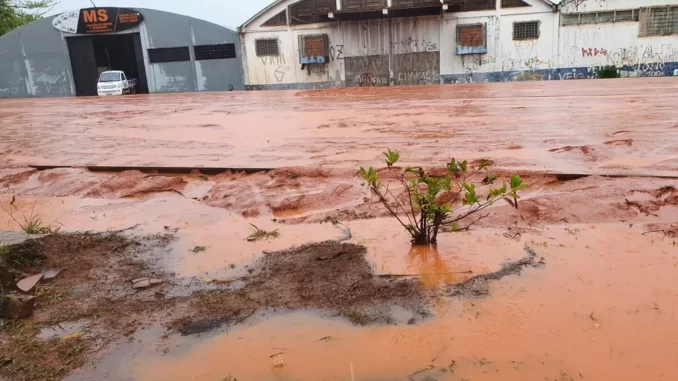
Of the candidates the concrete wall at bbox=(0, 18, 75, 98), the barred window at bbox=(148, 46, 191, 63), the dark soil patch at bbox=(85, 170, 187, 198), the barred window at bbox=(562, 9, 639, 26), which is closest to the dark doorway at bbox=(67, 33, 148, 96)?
the concrete wall at bbox=(0, 18, 75, 98)

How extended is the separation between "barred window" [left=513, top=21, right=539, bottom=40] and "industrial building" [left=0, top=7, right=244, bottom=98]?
14070mm

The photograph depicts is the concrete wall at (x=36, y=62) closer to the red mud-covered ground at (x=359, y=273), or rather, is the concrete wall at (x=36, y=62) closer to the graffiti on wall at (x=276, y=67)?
the graffiti on wall at (x=276, y=67)

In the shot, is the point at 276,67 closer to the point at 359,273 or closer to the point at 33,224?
the point at 33,224

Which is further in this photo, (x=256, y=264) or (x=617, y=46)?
(x=617, y=46)

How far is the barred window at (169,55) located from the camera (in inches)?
1141

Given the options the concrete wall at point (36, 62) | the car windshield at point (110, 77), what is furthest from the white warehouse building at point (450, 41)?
the concrete wall at point (36, 62)

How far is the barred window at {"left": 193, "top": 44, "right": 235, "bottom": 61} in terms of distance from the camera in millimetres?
28156

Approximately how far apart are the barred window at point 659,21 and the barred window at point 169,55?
2278 centimetres

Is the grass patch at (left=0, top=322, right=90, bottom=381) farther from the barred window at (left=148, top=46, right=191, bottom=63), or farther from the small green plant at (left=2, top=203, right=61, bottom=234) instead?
the barred window at (left=148, top=46, right=191, bottom=63)

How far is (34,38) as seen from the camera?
30.1 metres

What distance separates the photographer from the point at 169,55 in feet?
95.9

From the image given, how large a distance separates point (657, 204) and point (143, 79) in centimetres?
3021

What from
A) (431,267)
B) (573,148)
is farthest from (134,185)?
(573,148)

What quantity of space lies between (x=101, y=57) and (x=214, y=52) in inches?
340
